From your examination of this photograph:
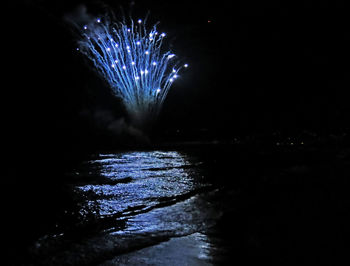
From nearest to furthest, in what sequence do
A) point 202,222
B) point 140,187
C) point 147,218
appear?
1. point 202,222
2. point 147,218
3. point 140,187

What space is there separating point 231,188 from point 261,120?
25.6 metres

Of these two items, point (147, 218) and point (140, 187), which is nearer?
point (147, 218)

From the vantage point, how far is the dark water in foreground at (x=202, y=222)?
3.08 metres

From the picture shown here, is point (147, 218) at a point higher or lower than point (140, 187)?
lower

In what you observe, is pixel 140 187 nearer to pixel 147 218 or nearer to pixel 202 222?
pixel 147 218

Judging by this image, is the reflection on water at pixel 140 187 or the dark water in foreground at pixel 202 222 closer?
the dark water in foreground at pixel 202 222

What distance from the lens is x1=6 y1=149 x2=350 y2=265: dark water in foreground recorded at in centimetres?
308

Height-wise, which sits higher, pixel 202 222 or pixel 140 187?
pixel 140 187

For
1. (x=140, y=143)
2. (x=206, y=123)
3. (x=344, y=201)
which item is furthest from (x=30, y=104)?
(x=206, y=123)

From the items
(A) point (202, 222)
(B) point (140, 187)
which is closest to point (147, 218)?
(A) point (202, 222)

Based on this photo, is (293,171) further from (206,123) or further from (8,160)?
(206,123)

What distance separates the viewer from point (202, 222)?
13.6 ft

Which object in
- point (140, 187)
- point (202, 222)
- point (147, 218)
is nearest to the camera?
point (202, 222)

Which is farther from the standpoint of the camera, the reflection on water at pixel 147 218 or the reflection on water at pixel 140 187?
the reflection on water at pixel 140 187
